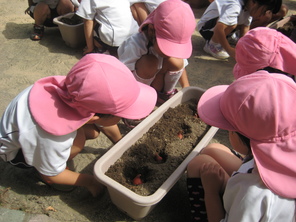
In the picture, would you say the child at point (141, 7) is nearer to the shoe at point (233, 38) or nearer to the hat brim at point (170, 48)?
the shoe at point (233, 38)

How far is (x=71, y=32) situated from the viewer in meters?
2.93

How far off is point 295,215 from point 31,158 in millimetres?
1136

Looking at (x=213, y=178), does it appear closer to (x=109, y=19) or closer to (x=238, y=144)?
(x=238, y=144)

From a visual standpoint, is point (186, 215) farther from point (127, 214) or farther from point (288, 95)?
point (288, 95)

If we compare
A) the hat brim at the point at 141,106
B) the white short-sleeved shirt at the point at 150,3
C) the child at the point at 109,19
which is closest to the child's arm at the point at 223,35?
the white short-sleeved shirt at the point at 150,3

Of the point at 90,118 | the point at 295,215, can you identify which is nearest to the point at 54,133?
the point at 90,118

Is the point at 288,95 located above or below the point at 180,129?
above

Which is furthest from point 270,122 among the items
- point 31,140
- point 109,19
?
point 109,19

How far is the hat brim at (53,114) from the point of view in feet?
4.02

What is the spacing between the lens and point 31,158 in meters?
1.33

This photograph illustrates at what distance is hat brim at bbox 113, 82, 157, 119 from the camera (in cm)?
130

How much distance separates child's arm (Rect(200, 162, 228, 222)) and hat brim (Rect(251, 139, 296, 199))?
1.19ft

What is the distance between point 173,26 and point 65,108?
917 millimetres

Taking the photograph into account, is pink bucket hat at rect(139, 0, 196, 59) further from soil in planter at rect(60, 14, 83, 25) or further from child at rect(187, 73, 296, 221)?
soil in planter at rect(60, 14, 83, 25)
